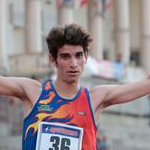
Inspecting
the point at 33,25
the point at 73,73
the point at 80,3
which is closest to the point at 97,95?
the point at 73,73

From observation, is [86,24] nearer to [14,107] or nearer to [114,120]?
[114,120]

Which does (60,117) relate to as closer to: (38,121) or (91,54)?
(38,121)

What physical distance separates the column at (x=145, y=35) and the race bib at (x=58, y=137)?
3810 centimetres

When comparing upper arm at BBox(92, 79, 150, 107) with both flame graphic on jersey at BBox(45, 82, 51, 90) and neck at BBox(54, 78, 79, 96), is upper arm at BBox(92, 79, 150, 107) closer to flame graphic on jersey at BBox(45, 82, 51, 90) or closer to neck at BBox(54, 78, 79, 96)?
neck at BBox(54, 78, 79, 96)

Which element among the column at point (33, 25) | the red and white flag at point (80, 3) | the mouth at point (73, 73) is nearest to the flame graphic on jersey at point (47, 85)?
the mouth at point (73, 73)

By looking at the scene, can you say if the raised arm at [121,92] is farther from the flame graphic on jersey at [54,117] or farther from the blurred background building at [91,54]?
the blurred background building at [91,54]

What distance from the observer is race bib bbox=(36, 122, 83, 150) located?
467 centimetres

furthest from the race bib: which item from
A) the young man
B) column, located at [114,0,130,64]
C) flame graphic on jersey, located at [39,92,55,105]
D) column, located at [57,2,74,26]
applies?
column, located at [114,0,130,64]

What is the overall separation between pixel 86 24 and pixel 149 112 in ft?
59.3

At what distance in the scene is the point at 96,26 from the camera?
4131 centimetres

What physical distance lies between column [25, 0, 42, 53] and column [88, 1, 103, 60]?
5.40 metres

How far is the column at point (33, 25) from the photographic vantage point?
34.2m

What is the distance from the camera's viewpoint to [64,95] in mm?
4734

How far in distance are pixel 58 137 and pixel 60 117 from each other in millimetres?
138
